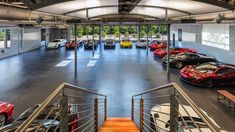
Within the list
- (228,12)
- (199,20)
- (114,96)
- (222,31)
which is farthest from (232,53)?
(114,96)

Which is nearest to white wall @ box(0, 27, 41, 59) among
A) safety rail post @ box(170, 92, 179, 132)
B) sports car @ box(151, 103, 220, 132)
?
sports car @ box(151, 103, 220, 132)

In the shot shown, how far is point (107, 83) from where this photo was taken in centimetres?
1230

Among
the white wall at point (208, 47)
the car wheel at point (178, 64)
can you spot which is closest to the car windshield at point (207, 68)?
the car wheel at point (178, 64)

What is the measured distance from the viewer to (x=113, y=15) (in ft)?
54.8

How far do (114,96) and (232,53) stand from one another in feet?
32.8

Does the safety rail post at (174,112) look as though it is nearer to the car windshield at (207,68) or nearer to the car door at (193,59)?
the car windshield at (207,68)

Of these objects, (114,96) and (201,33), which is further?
(201,33)

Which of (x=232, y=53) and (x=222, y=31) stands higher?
(x=222, y=31)

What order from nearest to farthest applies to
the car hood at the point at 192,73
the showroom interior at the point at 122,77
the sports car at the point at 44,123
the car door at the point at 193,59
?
the sports car at the point at 44,123, the showroom interior at the point at 122,77, the car hood at the point at 192,73, the car door at the point at 193,59

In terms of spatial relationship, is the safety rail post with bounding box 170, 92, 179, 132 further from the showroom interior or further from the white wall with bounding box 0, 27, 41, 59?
the white wall with bounding box 0, 27, 41, 59

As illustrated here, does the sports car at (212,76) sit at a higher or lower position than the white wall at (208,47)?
lower

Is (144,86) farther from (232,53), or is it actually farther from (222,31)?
(222,31)

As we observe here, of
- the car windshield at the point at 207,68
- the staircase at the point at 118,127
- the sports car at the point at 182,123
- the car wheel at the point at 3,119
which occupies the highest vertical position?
the car windshield at the point at 207,68

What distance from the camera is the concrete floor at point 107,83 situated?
8779 millimetres
